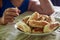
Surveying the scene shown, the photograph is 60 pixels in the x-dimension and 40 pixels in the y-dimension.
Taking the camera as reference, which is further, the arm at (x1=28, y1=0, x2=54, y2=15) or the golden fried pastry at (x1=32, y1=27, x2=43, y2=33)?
the arm at (x1=28, y1=0, x2=54, y2=15)

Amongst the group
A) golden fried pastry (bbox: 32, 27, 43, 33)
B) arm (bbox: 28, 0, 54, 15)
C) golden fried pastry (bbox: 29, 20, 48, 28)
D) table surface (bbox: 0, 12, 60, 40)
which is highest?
arm (bbox: 28, 0, 54, 15)

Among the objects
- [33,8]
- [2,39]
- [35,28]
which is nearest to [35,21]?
[35,28]

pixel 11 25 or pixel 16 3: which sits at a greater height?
pixel 16 3

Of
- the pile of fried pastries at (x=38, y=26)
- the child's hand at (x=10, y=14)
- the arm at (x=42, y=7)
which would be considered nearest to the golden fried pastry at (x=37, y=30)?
the pile of fried pastries at (x=38, y=26)

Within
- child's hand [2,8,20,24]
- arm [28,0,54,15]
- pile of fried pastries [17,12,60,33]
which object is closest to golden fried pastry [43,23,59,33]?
pile of fried pastries [17,12,60,33]

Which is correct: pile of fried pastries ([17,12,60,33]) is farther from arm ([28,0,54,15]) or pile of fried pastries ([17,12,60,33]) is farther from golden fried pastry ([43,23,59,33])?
arm ([28,0,54,15])

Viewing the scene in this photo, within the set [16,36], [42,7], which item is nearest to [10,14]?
[16,36]

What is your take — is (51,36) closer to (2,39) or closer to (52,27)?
(52,27)

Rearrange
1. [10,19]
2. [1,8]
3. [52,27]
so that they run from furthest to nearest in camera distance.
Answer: [1,8]
[10,19]
[52,27]

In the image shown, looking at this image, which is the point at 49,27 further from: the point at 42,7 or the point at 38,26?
the point at 42,7

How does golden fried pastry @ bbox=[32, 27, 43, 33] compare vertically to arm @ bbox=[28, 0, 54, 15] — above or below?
below
